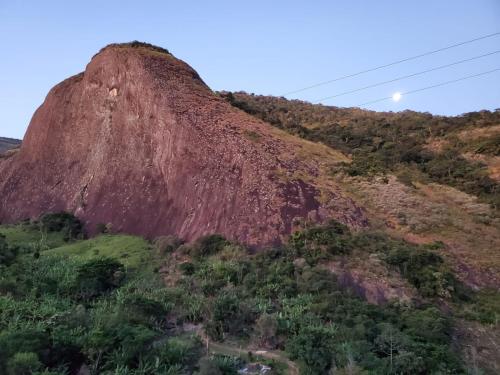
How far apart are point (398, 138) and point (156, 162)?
2250cm

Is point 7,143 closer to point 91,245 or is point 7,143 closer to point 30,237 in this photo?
point 30,237

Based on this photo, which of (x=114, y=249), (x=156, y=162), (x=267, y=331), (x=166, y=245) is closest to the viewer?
(x=267, y=331)

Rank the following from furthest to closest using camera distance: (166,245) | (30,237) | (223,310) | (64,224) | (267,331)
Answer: (64,224) → (30,237) → (166,245) → (223,310) → (267,331)

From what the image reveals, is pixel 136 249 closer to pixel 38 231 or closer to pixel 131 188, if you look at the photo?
pixel 131 188

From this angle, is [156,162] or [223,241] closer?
[223,241]

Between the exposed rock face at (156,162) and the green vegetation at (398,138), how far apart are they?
4.57m

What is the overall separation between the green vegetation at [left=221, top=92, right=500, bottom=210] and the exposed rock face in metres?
4.57

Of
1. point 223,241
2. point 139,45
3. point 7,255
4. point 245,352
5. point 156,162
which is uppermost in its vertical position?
point 139,45

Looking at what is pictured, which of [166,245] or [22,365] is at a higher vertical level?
[166,245]

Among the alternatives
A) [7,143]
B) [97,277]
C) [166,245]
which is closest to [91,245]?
[166,245]

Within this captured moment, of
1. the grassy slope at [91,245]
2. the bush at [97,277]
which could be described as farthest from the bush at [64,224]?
the bush at [97,277]

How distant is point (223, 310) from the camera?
51.7 feet

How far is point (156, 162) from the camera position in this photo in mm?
28859

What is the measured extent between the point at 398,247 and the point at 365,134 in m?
26.0
